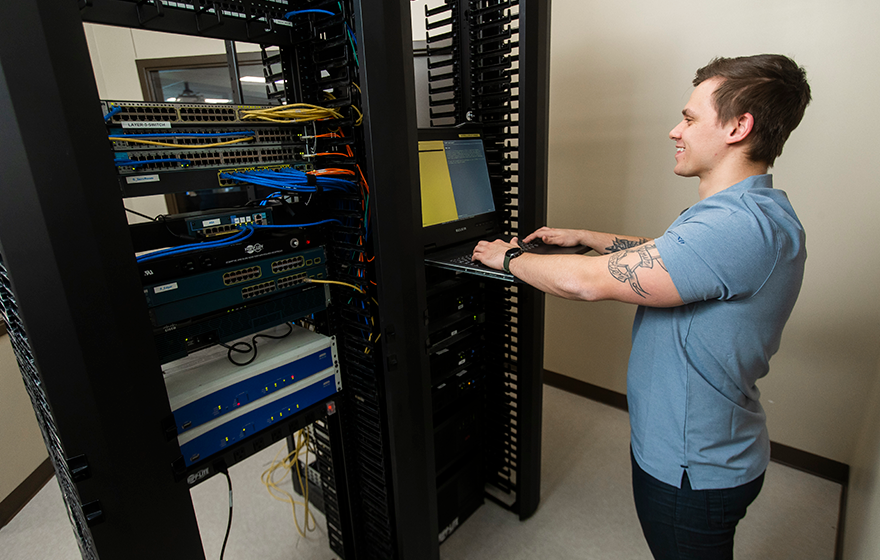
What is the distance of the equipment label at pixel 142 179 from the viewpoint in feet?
2.86

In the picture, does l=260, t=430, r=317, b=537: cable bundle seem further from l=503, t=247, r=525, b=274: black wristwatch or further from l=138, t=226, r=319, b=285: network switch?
l=503, t=247, r=525, b=274: black wristwatch

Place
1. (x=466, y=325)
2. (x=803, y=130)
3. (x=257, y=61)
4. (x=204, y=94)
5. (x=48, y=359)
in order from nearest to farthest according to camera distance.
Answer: (x=48, y=359) → (x=466, y=325) → (x=803, y=130) → (x=257, y=61) → (x=204, y=94)

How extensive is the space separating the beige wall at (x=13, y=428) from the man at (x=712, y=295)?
2.28 meters

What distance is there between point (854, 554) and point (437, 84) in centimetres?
203

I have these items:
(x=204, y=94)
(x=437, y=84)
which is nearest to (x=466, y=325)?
(x=437, y=84)

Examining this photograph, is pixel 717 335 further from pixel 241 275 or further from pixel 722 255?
pixel 241 275

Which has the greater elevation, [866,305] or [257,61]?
[257,61]

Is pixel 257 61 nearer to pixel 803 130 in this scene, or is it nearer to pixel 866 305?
pixel 803 130

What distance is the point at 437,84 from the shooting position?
1762mm

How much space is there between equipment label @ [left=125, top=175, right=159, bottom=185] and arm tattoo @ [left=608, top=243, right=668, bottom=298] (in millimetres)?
947

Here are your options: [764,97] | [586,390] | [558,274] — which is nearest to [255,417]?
[558,274]

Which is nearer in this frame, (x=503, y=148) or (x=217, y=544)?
(x=503, y=148)

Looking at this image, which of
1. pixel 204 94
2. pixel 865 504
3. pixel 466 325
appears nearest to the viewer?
pixel 865 504

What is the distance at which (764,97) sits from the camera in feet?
2.76
